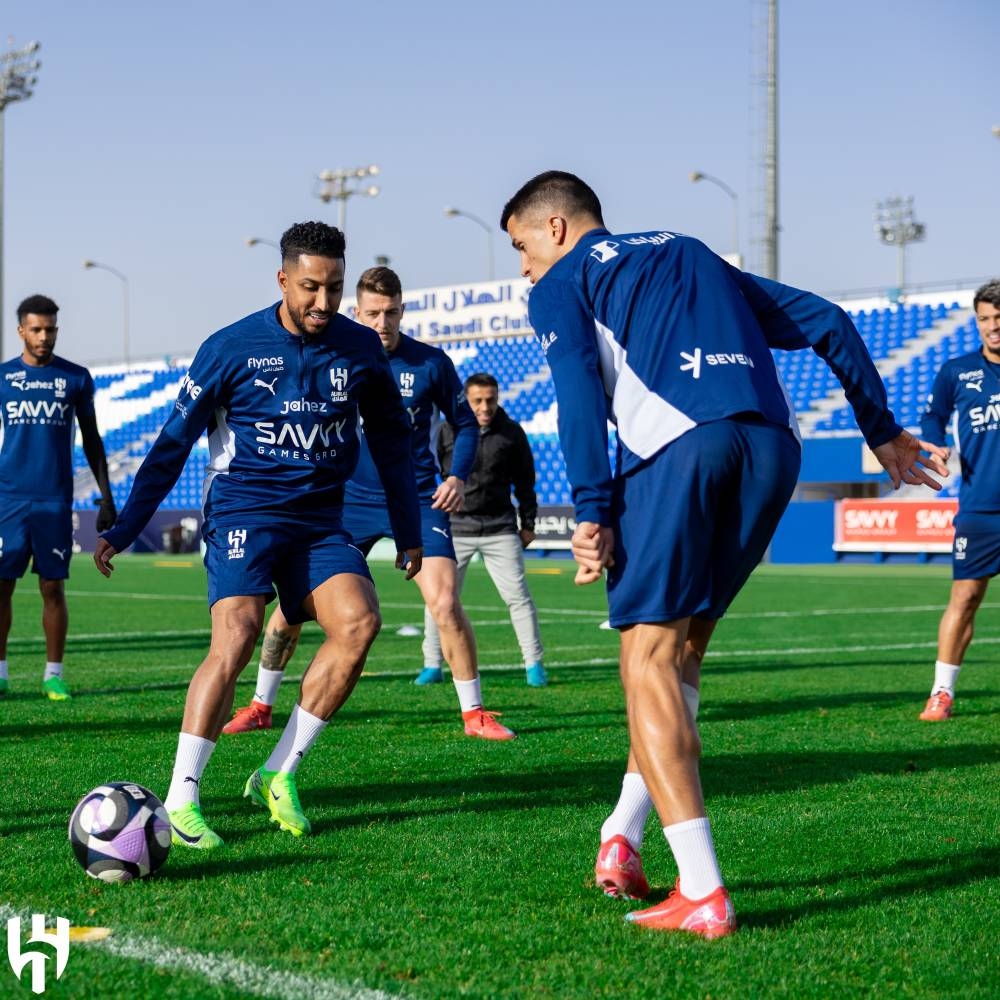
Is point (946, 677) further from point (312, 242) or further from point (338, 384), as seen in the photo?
point (312, 242)

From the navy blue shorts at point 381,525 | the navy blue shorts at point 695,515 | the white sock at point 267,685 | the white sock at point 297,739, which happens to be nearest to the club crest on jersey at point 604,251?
the navy blue shorts at point 695,515

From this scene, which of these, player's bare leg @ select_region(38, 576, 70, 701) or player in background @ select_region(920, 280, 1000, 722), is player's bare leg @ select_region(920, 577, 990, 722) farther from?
player's bare leg @ select_region(38, 576, 70, 701)

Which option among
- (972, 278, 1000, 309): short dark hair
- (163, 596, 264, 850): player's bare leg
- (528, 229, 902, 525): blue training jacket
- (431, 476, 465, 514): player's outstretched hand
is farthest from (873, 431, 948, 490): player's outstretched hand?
(972, 278, 1000, 309): short dark hair

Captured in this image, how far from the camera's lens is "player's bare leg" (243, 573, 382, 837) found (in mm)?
5207

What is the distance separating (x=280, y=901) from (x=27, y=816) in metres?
1.70

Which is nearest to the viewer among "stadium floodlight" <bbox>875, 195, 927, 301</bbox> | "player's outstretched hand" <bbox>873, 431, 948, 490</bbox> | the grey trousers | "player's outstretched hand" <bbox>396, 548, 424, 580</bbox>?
"player's outstretched hand" <bbox>873, 431, 948, 490</bbox>

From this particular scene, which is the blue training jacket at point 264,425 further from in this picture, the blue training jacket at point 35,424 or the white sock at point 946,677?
the white sock at point 946,677

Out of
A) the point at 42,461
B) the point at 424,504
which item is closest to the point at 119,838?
the point at 424,504

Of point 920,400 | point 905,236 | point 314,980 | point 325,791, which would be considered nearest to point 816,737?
point 325,791

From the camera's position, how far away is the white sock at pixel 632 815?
4.38m

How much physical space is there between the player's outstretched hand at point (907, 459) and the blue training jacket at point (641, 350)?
1.88ft

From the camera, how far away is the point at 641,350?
13.3 feet

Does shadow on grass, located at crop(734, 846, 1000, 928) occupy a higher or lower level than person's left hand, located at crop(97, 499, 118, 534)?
lower

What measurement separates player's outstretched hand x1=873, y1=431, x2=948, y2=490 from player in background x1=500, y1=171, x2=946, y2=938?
599 millimetres
